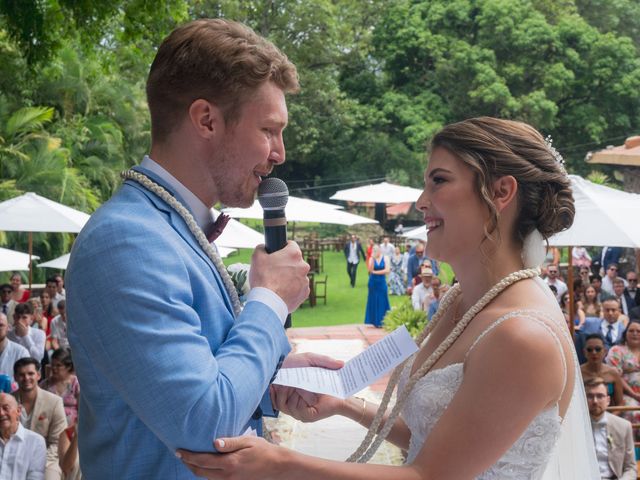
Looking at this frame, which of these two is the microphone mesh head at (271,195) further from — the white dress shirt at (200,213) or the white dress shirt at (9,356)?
the white dress shirt at (9,356)

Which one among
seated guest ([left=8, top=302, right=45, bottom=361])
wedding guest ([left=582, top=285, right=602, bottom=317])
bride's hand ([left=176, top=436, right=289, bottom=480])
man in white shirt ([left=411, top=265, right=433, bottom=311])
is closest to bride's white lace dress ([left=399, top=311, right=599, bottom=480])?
bride's hand ([left=176, top=436, right=289, bottom=480])

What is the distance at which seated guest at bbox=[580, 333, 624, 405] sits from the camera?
312 inches

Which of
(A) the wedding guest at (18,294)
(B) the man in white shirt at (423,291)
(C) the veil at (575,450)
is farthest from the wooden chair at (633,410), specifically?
(A) the wedding guest at (18,294)

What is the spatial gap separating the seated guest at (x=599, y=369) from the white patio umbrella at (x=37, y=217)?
6.81 m

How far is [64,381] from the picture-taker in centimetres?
790

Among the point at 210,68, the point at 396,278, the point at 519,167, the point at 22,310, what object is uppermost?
the point at 210,68

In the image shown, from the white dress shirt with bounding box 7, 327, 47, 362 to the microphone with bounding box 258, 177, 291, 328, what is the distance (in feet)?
26.3

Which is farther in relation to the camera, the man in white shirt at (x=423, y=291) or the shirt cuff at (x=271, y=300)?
the man in white shirt at (x=423, y=291)

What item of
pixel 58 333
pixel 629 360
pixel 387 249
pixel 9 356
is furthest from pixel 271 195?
pixel 387 249

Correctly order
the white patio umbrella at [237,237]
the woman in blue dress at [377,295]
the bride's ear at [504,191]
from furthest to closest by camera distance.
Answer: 1. the woman in blue dress at [377,295]
2. the white patio umbrella at [237,237]
3. the bride's ear at [504,191]

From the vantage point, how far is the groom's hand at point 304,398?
2602mm

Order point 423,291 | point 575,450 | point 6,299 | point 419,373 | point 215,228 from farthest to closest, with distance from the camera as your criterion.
A: point 423,291 < point 6,299 < point 575,450 < point 419,373 < point 215,228

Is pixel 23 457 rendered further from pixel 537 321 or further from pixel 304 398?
pixel 537 321

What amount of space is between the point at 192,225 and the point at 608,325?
389 inches
